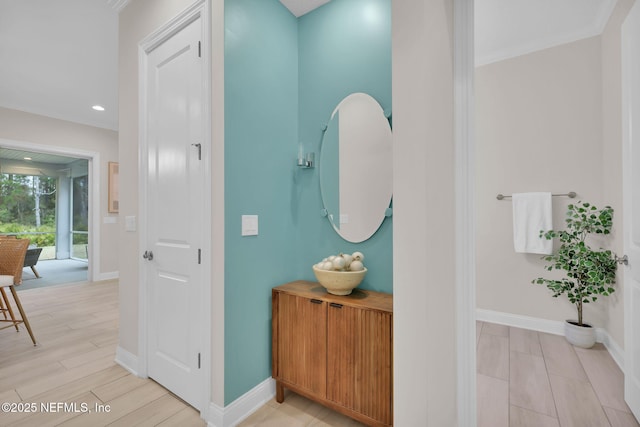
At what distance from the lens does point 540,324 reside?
109 inches

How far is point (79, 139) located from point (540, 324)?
6721 millimetres

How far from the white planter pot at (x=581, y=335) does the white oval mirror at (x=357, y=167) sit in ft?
6.87

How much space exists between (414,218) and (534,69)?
110 inches

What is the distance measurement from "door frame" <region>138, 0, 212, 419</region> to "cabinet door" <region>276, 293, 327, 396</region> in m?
0.41

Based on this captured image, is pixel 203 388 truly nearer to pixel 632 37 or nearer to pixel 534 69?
pixel 632 37

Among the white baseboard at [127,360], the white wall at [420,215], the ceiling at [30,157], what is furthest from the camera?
the ceiling at [30,157]

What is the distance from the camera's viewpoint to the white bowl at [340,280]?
1.59 m

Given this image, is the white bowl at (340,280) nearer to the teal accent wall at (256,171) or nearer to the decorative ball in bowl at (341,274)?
the decorative ball in bowl at (341,274)

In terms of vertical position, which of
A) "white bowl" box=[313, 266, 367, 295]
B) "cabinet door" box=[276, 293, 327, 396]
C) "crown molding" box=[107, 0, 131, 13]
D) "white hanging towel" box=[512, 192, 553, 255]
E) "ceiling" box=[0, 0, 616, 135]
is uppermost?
"ceiling" box=[0, 0, 616, 135]

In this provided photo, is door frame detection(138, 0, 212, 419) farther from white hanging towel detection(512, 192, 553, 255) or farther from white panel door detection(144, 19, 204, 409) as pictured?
white hanging towel detection(512, 192, 553, 255)

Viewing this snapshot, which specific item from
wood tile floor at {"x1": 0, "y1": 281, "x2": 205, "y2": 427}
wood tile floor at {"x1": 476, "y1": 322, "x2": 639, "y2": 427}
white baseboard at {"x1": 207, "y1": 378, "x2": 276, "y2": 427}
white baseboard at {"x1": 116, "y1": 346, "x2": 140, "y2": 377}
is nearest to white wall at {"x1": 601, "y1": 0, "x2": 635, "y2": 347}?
wood tile floor at {"x1": 476, "y1": 322, "x2": 639, "y2": 427}

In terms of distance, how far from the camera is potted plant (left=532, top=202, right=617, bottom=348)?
230 cm

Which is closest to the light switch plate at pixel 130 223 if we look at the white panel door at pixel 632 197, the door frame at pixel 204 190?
the door frame at pixel 204 190

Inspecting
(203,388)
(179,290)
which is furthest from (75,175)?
(203,388)
